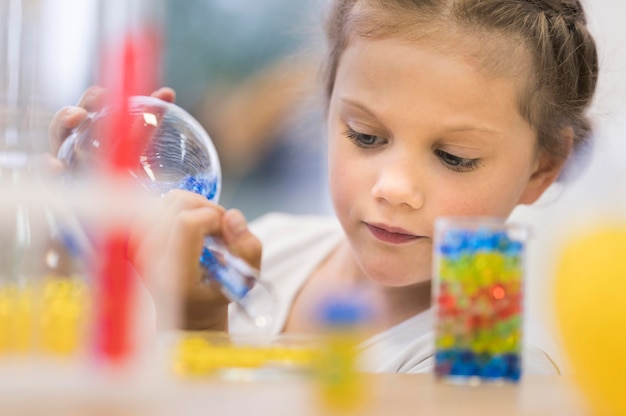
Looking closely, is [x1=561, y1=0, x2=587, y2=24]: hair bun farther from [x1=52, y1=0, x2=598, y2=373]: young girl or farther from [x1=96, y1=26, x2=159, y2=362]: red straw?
[x1=96, y1=26, x2=159, y2=362]: red straw

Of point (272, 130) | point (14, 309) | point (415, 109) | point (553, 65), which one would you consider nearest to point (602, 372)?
point (14, 309)

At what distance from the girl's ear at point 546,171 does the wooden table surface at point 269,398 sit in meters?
0.60

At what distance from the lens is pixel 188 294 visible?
2.99ft

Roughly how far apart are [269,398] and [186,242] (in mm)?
234

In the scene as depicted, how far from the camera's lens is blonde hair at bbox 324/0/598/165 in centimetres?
114

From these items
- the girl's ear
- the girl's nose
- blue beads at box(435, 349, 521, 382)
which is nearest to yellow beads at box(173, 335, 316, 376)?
blue beads at box(435, 349, 521, 382)

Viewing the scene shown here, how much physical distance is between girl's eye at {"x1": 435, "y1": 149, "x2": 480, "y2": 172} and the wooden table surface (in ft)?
1.38

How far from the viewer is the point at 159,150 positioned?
88 cm

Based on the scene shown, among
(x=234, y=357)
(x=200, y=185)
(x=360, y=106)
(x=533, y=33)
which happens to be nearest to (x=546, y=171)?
(x=533, y=33)

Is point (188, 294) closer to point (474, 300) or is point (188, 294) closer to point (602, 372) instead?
point (474, 300)

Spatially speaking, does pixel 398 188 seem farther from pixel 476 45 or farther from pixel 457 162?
pixel 476 45

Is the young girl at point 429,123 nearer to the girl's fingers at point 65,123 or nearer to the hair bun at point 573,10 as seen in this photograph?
the hair bun at point 573,10

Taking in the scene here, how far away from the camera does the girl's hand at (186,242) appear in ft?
2.14

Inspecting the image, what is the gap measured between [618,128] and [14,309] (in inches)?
60.0
